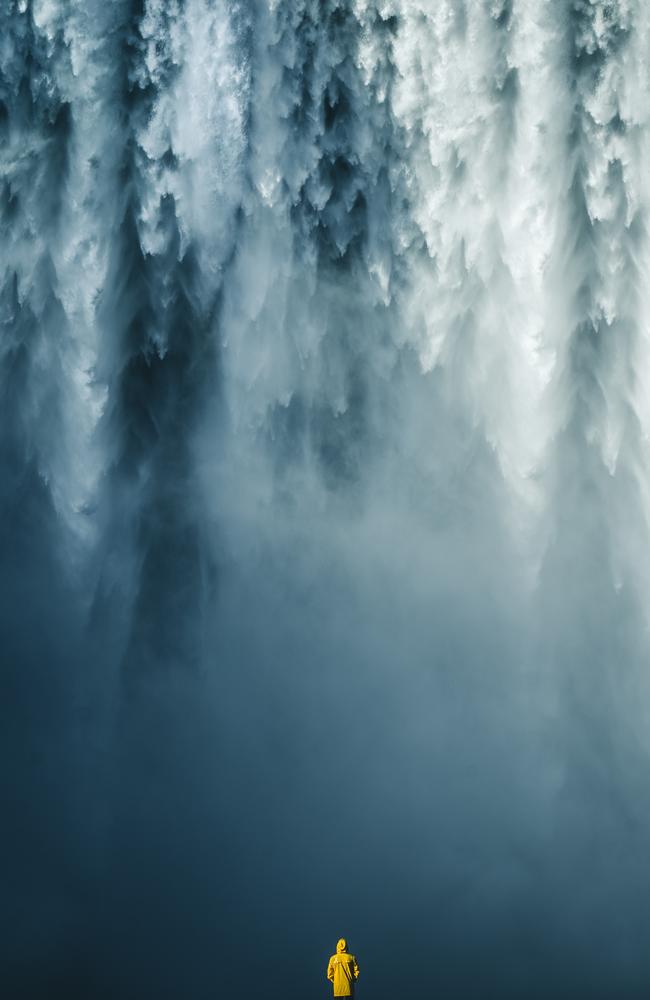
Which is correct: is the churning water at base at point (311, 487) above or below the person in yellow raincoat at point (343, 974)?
above

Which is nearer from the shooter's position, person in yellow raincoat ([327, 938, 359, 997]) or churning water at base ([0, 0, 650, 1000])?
person in yellow raincoat ([327, 938, 359, 997])

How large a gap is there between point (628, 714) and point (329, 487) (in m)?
5.01

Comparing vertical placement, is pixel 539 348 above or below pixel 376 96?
below

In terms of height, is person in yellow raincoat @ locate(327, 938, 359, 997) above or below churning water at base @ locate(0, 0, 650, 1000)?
below

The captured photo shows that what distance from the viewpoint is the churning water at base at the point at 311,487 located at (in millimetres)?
14875

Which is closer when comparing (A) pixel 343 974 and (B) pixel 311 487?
(A) pixel 343 974

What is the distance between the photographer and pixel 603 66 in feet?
48.0

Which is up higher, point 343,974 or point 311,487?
point 311,487

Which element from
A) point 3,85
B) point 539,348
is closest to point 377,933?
point 539,348

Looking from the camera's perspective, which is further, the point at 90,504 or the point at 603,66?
the point at 90,504

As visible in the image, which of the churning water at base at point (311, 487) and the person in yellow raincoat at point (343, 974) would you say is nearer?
the person in yellow raincoat at point (343, 974)

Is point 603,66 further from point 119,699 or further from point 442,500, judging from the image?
point 119,699

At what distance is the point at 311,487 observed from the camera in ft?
51.1

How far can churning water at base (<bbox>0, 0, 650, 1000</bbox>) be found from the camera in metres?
14.9
